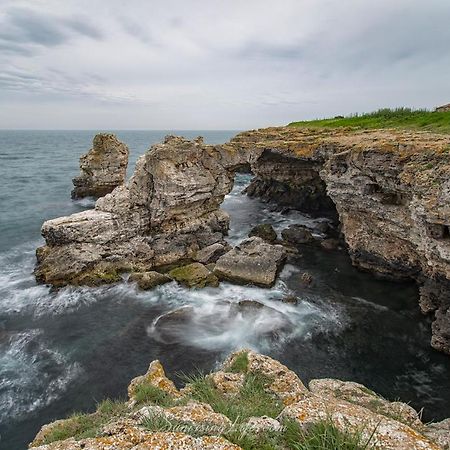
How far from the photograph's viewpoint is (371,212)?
21.2 m

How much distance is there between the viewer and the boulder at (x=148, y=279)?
856 inches

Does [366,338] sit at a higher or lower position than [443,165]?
lower

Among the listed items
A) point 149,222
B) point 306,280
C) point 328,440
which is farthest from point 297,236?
point 328,440

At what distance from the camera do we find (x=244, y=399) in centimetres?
777

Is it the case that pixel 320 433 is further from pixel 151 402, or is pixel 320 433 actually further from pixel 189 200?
pixel 189 200

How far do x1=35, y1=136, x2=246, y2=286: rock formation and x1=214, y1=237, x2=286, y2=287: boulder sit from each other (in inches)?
139

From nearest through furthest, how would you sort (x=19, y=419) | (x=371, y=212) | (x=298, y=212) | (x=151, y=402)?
1. (x=151, y=402)
2. (x=19, y=419)
3. (x=371, y=212)
4. (x=298, y=212)

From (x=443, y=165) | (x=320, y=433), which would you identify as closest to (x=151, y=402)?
(x=320, y=433)

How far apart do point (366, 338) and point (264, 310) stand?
516 centimetres

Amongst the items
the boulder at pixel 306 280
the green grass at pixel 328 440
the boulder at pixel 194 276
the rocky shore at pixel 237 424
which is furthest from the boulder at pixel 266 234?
the green grass at pixel 328 440

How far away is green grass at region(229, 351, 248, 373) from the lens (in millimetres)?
9259

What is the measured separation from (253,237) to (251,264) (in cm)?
285

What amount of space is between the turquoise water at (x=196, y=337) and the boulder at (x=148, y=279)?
0.42m

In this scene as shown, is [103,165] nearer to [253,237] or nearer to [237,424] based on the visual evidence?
[253,237]
